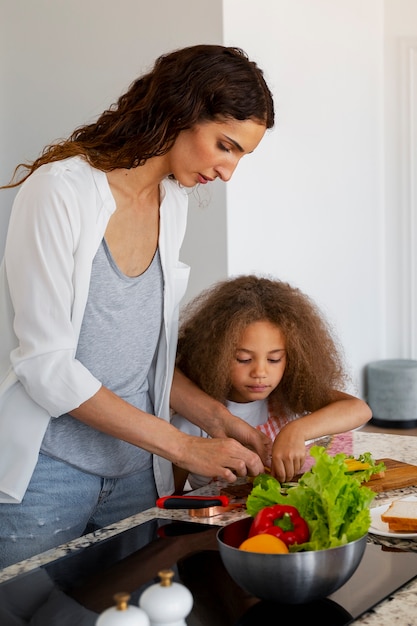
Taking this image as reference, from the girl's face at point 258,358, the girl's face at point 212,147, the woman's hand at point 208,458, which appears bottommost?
the woman's hand at point 208,458

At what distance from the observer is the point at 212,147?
5.45ft

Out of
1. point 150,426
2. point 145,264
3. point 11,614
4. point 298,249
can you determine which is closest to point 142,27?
point 298,249

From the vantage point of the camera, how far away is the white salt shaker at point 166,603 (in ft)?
2.85

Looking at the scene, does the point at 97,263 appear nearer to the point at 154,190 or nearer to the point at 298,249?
the point at 154,190

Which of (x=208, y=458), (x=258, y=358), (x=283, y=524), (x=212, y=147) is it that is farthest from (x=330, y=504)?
(x=258, y=358)

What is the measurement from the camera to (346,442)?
7.00ft

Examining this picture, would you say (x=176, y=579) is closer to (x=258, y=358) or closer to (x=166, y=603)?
(x=166, y=603)

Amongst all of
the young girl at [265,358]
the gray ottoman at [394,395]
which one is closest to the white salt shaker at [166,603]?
the young girl at [265,358]

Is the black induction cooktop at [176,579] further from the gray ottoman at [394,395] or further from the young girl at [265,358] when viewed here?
the gray ottoman at [394,395]

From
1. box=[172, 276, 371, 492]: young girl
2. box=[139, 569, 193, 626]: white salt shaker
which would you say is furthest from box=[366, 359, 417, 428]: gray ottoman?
box=[139, 569, 193, 626]: white salt shaker

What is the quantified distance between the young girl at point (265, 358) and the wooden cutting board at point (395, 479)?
189 mm

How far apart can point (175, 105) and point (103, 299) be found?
0.39 metres

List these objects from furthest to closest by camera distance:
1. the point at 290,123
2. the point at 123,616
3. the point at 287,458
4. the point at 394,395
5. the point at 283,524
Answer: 1. the point at 394,395
2. the point at 290,123
3. the point at 287,458
4. the point at 283,524
5. the point at 123,616

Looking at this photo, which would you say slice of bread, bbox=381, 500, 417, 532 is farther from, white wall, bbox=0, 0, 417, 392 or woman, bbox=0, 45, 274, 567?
white wall, bbox=0, 0, 417, 392
